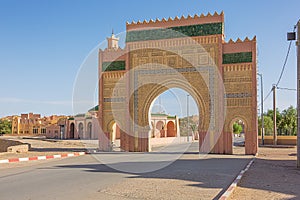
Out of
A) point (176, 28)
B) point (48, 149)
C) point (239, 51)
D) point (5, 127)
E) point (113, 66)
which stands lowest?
point (48, 149)

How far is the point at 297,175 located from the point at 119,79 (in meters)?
14.4

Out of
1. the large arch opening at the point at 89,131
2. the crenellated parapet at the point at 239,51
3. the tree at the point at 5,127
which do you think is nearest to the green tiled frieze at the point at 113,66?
the crenellated parapet at the point at 239,51

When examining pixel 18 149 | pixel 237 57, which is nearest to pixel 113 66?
pixel 18 149

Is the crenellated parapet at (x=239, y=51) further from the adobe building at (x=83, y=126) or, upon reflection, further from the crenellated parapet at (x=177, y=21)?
the adobe building at (x=83, y=126)

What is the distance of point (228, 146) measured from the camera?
20.6m

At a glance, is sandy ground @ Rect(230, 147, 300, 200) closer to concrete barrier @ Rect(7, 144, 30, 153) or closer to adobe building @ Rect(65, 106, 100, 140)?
concrete barrier @ Rect(7, 144, 30, 153)

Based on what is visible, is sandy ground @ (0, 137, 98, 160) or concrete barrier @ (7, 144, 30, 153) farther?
concrete barrier @ (7, 144, 30, 153)

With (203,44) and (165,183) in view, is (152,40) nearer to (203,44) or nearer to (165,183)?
(203,44)

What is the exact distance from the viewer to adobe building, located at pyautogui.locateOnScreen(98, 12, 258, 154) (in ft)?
67.2

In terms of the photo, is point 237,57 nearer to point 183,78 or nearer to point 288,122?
point 183,78

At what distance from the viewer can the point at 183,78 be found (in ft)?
71.5

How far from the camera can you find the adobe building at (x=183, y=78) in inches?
806

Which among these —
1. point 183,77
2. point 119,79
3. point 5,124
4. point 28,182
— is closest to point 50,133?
point 5,124

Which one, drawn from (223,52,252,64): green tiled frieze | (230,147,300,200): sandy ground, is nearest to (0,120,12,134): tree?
(223,52,252,64): green tiled frieze
